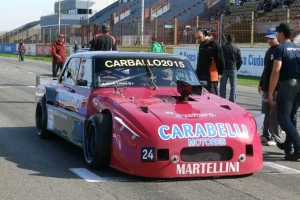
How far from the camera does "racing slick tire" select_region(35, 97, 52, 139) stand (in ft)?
30.5

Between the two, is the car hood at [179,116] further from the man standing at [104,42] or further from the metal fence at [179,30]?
the metal fence at [179,30]

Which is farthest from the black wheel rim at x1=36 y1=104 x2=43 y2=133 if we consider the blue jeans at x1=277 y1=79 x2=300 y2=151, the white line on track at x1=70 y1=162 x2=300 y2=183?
the blue jeans at x1=277 y1=79 x2=300 y2=151

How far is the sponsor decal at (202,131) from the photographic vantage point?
20.9ft

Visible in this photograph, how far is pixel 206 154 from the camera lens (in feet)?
21.2

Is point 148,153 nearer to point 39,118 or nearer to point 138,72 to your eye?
point 138,72

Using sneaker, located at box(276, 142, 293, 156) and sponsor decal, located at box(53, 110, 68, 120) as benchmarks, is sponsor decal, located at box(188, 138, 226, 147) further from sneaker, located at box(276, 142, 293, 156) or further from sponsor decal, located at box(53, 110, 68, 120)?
sponsor decal, located at box(53, 110, 68, 120)

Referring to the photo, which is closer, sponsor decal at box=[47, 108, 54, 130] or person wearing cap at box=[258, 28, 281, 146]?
person wearing cap at box=[258, 28, 281, 146]

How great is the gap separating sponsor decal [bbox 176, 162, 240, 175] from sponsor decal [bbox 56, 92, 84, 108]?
2077 mm

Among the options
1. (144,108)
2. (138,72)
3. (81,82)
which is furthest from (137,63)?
(144,108)

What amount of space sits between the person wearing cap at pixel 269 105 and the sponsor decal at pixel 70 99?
265cm

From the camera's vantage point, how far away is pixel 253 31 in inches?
1060

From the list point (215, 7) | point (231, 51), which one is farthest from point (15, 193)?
point (215, 7)

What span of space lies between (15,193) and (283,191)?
2593mm

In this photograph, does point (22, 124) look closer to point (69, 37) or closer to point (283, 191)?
point (283, 191)
